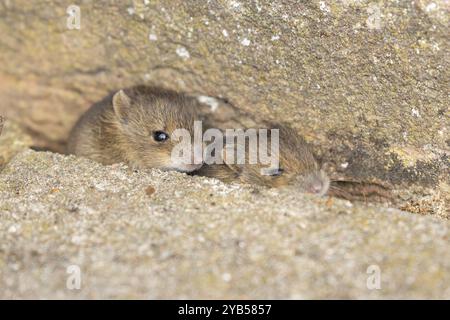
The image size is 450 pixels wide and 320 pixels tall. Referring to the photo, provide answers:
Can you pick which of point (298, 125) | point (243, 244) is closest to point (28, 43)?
point (298, 125)

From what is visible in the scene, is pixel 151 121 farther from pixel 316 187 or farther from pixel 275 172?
pixel 316 187

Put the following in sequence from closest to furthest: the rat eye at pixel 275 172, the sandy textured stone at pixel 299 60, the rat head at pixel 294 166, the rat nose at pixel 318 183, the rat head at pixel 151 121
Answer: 1. the sandy textured stone at pixel 299 60
2. the rat nose at pixel 318 183
3. the rat head at pixel 294 166
4. the rat eye at pixel 275 172
5. the rat head at pixel 151 121

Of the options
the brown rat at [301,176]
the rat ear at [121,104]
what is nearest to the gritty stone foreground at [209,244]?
the brown rat at [301,176]

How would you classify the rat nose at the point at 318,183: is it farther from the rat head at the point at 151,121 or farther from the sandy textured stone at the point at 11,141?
the sandy textured stone at the point at 11,141

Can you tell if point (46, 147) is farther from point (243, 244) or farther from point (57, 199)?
point (243, 244)

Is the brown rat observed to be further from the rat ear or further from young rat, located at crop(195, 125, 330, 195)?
the rat ear
